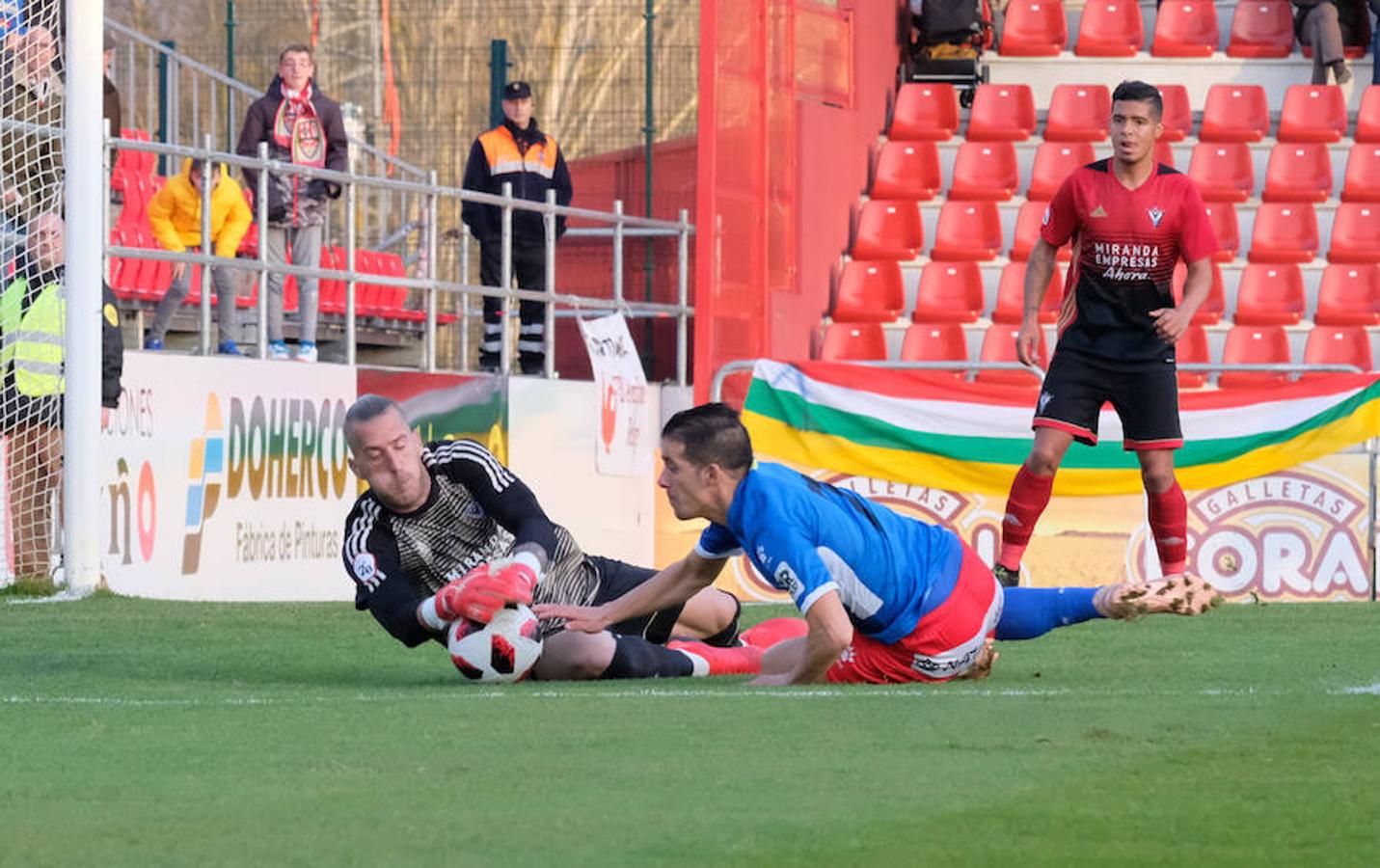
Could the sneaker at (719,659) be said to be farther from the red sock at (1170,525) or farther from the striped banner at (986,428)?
the striped banner at (986,428)

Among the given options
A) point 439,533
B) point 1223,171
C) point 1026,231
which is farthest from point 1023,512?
point 1223,171

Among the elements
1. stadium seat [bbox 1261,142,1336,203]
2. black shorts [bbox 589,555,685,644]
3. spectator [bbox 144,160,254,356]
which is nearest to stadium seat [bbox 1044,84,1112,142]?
stadium seat [bbox 1261,142,1336,203]

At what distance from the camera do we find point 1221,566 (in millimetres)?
12938

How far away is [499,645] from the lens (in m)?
7.34

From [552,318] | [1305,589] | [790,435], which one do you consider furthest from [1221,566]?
[552,318]

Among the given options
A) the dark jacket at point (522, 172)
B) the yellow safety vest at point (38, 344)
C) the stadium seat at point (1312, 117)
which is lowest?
the yellow safety vest at point (38, 344)

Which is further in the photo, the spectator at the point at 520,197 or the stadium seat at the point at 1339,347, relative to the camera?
the stadium seat at the point at 1339,347

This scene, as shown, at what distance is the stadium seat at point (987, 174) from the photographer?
18281 millimetres

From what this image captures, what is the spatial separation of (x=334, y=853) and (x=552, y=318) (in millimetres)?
11114

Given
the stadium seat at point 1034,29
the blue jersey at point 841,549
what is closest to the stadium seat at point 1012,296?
the stadium seat at point 1034,29

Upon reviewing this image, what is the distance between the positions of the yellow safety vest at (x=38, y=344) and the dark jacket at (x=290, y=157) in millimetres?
2733

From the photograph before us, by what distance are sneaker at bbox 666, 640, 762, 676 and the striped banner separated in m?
5.62

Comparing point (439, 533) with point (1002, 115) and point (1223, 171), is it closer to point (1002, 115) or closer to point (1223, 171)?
point (1223, 171)

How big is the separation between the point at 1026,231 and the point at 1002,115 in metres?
1.36
